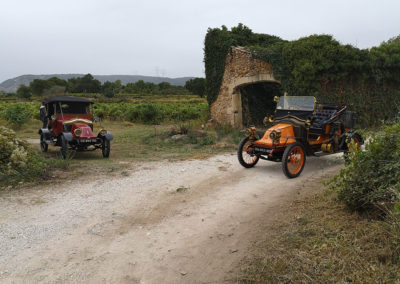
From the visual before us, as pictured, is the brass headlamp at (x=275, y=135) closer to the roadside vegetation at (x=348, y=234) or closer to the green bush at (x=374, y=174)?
the roadside vegetation at (x=348, y=234)

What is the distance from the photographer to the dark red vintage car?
844 centimetres

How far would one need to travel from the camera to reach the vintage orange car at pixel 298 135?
620 centimetres

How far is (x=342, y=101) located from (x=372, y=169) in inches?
354

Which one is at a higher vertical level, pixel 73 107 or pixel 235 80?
pixel 235 80

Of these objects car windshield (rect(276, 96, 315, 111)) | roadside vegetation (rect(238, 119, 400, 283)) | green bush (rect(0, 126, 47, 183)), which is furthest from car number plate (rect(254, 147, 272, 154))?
green bush (rect(0, 126, 47, 183))

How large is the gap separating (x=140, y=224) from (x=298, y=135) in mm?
4024

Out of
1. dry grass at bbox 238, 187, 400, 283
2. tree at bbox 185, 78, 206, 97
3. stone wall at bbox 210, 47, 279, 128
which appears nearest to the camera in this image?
dry grass at bbox 238, 187, 400, 283

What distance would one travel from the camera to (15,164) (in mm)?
6168

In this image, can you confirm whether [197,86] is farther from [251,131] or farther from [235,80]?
[251,131]

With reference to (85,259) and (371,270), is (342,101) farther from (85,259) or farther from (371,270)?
(85,259)

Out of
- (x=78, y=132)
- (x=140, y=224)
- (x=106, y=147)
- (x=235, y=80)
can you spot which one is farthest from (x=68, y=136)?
(x=235, y=80)

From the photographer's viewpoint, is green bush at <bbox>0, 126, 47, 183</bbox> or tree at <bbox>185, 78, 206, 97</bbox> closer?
green bush at <bbox>0, 126, 47, 183</bbox>

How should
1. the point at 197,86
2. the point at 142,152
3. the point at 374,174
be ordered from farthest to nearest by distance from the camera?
1. the point at 197,86
2. the point at 142,152
3. the point at 374,174

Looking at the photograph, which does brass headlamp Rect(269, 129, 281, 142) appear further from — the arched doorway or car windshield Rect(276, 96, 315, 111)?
the arched doorway
